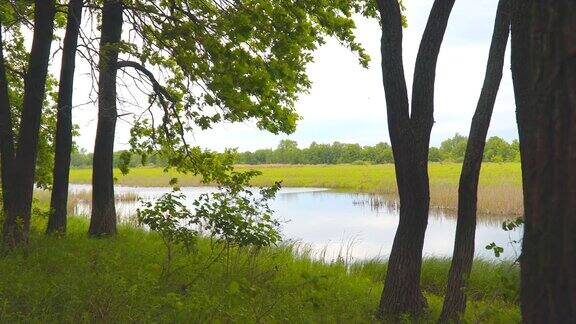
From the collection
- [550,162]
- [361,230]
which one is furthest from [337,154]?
[550,162]

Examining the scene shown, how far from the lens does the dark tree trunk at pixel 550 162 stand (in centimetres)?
168

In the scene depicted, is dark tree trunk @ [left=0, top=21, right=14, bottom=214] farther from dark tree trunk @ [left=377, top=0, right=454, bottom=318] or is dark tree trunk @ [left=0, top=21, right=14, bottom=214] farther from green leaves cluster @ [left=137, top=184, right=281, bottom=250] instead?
dark tree trunk @ [left=377, top=0, right=454, bottom=318]

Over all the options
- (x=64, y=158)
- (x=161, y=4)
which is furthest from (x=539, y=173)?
(x=161, y=4)

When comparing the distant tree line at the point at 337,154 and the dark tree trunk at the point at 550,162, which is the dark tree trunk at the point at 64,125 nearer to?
the dark tree trunk at the point at 550,162

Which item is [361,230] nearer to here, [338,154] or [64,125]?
[64,125]

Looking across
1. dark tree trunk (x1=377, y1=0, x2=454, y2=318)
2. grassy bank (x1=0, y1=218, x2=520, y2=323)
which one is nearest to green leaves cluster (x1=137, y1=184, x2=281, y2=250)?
grassy bank (x1=0, y1=218, x2=520, y2=323)

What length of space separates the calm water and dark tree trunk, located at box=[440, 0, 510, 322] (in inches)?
220

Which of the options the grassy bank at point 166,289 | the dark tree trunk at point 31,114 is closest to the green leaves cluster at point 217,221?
the grassy bank at point 166,289

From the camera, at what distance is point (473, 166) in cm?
597

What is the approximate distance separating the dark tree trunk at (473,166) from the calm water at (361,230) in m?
5.59

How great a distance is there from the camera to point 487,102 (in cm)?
599

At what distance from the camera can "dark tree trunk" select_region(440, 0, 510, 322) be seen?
19.5 ft

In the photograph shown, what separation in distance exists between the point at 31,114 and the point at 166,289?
391cm

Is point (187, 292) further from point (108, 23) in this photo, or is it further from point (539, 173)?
point (108, 23)
